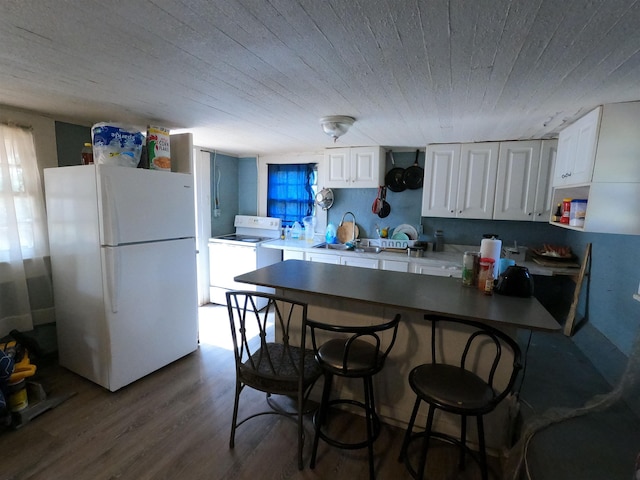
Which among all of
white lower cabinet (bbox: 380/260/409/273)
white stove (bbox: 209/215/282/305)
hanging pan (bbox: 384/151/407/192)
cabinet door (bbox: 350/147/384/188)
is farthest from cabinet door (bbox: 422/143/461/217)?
white stove (bbox: 209/215/282/305)

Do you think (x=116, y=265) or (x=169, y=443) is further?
(x=116, y=265)

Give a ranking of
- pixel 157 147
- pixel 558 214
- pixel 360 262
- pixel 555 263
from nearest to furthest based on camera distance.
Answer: pixel 157 147 → pixel 558 214 → pixel 555 263 → pixel 360 262

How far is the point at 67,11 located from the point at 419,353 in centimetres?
228

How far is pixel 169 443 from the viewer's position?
1.84m

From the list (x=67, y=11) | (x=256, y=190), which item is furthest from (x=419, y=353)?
(x=256, y=190)

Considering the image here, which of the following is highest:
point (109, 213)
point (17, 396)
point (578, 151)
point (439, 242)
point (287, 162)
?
point (287, 162)

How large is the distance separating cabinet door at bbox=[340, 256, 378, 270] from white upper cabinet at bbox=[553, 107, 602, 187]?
1.77 m

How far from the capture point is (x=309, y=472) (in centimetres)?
165

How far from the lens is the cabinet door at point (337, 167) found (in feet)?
12.2

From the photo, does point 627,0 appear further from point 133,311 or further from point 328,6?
point 133,311

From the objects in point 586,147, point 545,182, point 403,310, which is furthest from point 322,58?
point 545,182

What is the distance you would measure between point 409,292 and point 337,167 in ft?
7.71

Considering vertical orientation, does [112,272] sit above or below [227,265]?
above

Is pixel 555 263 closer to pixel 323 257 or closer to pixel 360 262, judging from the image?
pixel 360 262
